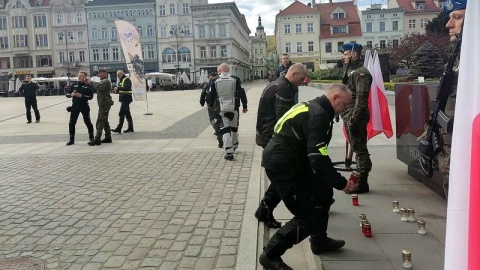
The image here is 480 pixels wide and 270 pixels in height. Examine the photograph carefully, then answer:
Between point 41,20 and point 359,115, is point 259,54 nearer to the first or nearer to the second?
point 41,20

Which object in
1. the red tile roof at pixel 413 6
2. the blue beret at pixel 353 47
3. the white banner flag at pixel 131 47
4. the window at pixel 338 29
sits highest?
the red tile roof at pixel 413 6

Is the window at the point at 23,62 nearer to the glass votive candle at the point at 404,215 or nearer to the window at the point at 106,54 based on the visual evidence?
the window at the point at 106,54

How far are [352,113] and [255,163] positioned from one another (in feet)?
10.0

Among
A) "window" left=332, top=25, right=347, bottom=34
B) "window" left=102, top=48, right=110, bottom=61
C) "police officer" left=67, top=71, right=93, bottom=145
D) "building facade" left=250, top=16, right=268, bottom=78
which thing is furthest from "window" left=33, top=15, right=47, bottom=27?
"building facade" left=250, top=16, right=268, bottom=78

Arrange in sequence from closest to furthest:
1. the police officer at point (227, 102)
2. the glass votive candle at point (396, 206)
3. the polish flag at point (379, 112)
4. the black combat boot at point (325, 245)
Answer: the black combat boot at point (325, 245)
the glass votive candle at point (396, 206)
the polish flag at point (379, 112)
the police officer at point (227, 102)

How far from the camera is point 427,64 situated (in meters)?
20.6

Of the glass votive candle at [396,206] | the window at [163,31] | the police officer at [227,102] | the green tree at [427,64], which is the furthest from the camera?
the window at [163,31]

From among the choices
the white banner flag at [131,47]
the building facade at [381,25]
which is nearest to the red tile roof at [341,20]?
the building facade at [381,25]

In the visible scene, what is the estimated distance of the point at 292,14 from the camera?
79.2m

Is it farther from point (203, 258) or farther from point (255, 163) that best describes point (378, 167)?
point (203, 258)

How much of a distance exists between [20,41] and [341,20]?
2189 inches

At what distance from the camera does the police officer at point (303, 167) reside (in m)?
3.46

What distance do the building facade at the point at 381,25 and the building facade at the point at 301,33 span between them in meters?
7.99

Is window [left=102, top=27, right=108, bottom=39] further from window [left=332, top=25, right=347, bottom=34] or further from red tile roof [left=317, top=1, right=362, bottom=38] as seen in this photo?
window [left=332, top=25, right=347, bottom=34]
